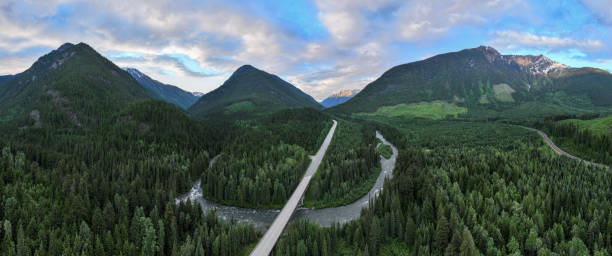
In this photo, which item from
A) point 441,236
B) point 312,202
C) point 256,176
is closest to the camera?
point 441,236

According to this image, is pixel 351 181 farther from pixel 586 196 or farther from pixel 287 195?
pixel 586 196

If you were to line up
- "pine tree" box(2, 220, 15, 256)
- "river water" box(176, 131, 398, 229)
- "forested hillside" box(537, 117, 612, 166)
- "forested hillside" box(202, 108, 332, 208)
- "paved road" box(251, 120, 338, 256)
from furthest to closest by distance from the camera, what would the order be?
"forested hillside" box(537, 117, 612, 166)
"forested hillside" box(202, 108, 332, 208)
"river water" box(176, 131, 398, 229)
"paved road" box(251, 120, 338, 256)
"pine tree" box(2, 220, 15, 256)

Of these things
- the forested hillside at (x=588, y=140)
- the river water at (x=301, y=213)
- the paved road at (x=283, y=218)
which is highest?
the forested hillside at (x=588, y=140)

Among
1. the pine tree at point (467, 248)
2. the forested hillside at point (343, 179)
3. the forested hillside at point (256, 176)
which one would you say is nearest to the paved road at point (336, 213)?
the forested hillside at point (343, 179)

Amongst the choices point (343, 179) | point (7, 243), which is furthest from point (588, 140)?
point (7, 243)

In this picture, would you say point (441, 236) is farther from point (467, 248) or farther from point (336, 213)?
point (336, 213)

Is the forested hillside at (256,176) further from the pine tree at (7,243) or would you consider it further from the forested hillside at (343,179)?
the pine tree at (7,243)

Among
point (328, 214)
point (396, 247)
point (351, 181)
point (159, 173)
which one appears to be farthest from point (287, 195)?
point (159, 173)

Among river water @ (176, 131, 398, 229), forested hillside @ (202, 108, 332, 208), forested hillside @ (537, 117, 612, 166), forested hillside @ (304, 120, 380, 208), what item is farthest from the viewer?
forested hillside @ (537, 117, 612, 166)

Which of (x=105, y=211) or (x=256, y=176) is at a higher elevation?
(x=256, y=176)

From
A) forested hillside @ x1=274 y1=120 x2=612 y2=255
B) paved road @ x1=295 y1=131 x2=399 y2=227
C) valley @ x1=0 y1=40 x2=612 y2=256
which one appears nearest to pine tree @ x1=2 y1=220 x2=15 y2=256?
valley @ x1=0 y1=40 x2=612 y2=256

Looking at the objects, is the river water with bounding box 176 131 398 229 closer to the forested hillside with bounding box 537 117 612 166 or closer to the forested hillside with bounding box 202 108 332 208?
the forested hillside with bounding box 202 108 332 208

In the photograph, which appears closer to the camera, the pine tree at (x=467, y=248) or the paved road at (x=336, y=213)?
the pine tree at (x=467, y=248)
